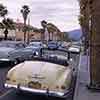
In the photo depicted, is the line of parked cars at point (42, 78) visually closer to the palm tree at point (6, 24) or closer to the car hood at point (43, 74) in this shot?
the car hood at point (43, 74)

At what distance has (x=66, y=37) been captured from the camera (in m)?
166

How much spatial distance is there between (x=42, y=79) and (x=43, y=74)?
11.5 inches

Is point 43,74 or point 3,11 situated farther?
point 3,11

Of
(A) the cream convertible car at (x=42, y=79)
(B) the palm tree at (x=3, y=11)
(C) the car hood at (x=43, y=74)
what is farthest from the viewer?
(B) the palm tree at (x=3, y=11)

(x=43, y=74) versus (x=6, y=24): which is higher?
(x=6, y=24)

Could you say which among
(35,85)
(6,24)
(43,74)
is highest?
(6,24)

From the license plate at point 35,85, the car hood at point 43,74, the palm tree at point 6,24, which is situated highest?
the palm tree at point 6,24

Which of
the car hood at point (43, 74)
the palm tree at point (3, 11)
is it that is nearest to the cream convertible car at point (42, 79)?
the car hood at point (43, 74)

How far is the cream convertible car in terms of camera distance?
1091cm

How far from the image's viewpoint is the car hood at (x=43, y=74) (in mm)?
11062

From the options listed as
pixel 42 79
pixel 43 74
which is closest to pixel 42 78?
pixel 42 79

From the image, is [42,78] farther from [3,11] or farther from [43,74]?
[3,11]

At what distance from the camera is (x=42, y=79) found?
11.1 meters

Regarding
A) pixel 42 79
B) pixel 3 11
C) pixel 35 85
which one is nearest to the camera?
pixel 35 85
